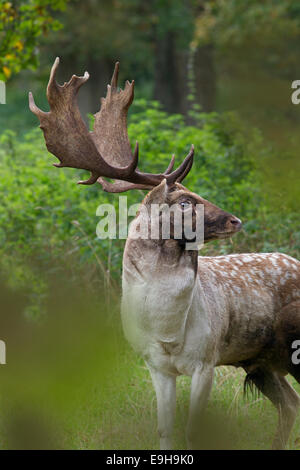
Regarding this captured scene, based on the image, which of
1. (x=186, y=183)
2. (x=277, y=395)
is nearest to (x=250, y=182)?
(x=186, y=183)

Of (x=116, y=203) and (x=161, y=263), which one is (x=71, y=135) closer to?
(x=161, y=263)

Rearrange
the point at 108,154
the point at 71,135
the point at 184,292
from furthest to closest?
the point at 108,154, the point at 71,135, the point at 184,292

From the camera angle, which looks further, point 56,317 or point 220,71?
point 220,71

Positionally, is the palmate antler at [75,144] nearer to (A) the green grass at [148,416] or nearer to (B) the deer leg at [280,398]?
(A) the green grass at [148,416]

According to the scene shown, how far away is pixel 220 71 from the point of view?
30.5 m

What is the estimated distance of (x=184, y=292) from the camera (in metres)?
3.61

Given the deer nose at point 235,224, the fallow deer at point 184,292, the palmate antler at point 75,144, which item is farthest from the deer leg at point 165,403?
the palmate antler at point 75,144

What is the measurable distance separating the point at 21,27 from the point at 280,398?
4638 mm

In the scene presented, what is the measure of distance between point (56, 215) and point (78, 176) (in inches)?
27.6

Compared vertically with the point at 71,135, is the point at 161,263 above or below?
below

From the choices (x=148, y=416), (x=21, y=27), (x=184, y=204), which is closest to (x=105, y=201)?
(x=21, y=27)

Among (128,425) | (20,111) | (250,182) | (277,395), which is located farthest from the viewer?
(20,111)

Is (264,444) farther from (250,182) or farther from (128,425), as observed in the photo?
(250,182)

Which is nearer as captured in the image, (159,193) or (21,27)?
(159,193)
